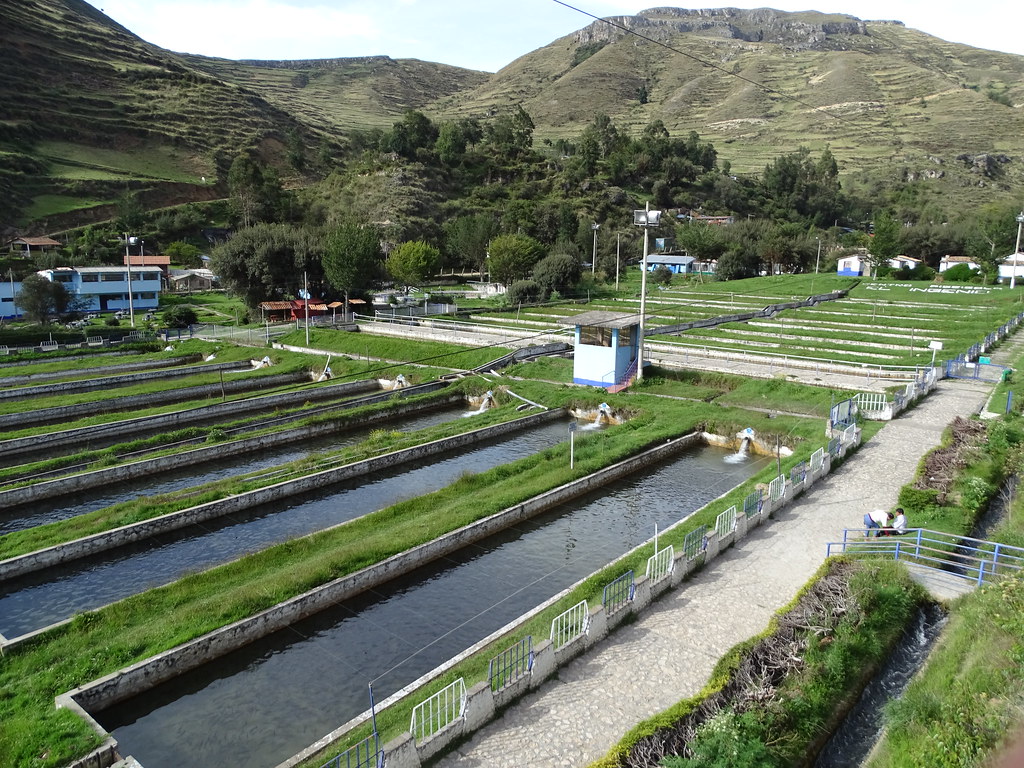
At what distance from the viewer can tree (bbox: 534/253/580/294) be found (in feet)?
207

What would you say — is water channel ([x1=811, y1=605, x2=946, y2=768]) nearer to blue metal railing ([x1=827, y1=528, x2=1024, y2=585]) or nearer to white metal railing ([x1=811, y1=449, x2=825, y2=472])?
blue metal railing ([x1=827, y1=528, x2=1024, y2=585])

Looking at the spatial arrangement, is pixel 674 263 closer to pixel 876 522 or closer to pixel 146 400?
pixel 146 400

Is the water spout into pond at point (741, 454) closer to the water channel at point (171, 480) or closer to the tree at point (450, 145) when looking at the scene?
the water channel at point (171, 480)

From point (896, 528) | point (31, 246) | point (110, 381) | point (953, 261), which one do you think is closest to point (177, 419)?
point (110, 381)

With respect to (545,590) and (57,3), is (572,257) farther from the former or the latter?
(57,3)

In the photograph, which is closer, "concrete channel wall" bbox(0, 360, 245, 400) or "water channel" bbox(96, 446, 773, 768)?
"water channel" bbox(96, 446, 773, 768)

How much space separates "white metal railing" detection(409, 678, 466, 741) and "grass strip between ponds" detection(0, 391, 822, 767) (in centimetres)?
47

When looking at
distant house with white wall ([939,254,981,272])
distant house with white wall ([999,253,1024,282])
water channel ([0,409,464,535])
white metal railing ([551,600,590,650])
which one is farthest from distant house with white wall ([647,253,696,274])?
white metal railing ([551,600,590,650])

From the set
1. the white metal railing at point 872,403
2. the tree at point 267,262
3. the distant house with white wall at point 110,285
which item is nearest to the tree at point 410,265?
the tree at point 267,262

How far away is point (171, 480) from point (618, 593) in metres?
17.6

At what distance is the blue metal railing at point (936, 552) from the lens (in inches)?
543

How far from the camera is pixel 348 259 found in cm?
5406

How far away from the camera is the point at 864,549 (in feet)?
50.4

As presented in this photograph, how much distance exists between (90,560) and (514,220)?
3261 inches
